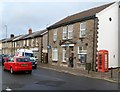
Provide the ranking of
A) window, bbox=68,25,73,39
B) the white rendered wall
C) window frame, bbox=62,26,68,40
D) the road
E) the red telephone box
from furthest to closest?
window frame, bbox=62,26,68,40
window, bbox=68,25,73,39
the white rendered wall
the red telephone box
the road

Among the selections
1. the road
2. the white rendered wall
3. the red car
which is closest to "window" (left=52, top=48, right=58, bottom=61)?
the white rendered wall

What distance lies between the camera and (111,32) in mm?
26328

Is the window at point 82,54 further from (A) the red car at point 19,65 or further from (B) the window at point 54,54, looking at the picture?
(A) the red car at point 19,65

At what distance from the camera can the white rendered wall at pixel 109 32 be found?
2541 centimetres

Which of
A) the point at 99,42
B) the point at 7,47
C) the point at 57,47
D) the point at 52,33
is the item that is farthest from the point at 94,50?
the point at 7,47

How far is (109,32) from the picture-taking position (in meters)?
26.2

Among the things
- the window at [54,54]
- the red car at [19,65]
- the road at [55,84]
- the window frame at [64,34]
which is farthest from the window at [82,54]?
the road at [55,84]

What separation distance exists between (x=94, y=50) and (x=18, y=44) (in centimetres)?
3467

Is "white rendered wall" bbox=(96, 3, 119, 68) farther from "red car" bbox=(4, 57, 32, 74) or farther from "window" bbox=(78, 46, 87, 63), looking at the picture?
"red car" bbox=(4, 57, 32, 74)

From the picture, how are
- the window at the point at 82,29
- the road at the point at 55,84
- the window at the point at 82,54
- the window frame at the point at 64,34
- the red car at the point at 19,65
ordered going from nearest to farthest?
the road at the point at 55,84, the red car at the point at 19,65, the window at the point at 82,54, the window at the point at 82,29, the window frame at the point at 64,34

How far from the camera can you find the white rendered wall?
25406mm

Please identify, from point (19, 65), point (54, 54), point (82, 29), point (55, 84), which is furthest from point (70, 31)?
point (55, 84)

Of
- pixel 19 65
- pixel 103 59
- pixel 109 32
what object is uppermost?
pixel 109 32

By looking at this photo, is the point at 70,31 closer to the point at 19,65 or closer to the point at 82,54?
the point at 82,54
